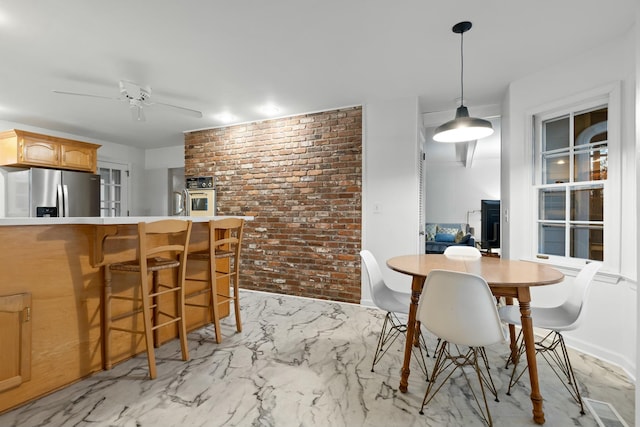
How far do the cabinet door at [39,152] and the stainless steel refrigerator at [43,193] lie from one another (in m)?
0.12

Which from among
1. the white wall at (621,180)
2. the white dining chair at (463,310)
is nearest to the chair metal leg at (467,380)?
the white dining chair at (463,310)

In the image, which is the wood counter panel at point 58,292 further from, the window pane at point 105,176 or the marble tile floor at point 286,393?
the window pane at point 105,176

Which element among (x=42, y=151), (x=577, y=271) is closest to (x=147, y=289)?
(x=577, y=271)

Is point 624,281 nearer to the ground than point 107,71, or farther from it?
nearer to the ground

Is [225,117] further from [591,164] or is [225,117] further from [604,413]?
[604,413]

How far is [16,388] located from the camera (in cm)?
169

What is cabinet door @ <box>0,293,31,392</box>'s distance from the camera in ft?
5.36

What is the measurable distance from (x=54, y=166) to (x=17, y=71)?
1.95 meters

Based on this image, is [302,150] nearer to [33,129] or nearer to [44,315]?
→ [44,315]

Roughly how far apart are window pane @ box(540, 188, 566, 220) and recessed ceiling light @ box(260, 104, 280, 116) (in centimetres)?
304

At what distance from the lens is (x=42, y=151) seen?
167 inches

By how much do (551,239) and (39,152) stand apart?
6.25m

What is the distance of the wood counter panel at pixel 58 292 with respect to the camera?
5.59 ft

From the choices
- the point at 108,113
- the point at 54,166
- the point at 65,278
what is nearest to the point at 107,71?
the point at 108,113
